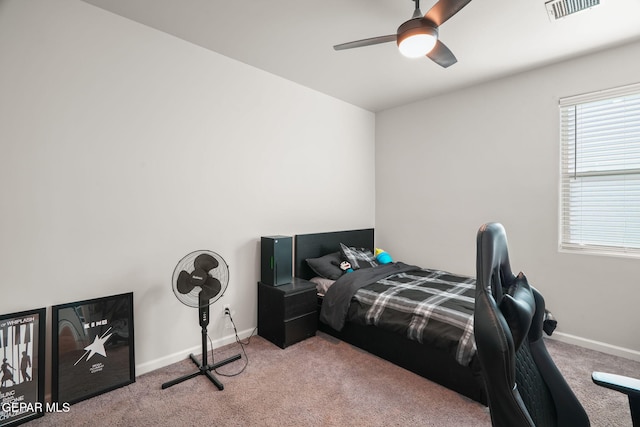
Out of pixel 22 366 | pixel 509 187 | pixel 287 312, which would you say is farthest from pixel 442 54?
pixel 22 366

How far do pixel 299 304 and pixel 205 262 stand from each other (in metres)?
1.01

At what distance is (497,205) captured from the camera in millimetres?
3379

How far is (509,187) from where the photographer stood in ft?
10.8

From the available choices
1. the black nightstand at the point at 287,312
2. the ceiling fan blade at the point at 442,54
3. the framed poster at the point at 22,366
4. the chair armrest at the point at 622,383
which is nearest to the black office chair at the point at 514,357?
the chair armrest at the point at 622,383

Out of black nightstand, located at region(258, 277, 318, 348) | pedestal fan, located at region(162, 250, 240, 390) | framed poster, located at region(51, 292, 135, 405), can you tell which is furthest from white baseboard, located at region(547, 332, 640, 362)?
framed poster, located at region(51, 292, 135, 405)

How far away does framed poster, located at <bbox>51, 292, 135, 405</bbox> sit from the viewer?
6.40ft

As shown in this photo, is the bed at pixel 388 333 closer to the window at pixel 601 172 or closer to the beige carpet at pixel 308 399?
the beige carpet at pixel 308 399

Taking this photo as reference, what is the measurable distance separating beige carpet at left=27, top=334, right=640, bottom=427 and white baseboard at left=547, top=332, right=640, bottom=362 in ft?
0.28

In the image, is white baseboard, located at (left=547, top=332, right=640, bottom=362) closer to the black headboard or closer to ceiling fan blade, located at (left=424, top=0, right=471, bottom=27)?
the black headboard

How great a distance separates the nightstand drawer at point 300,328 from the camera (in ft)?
9.16

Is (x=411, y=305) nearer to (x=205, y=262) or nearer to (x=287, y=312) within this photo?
(x=287, y=312)

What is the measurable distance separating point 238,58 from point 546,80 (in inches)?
122

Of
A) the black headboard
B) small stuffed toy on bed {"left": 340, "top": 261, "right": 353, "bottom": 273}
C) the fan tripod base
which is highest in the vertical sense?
the black headboard

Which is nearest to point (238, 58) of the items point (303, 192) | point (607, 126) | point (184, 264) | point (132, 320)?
point (303, 192)
